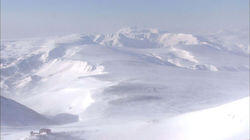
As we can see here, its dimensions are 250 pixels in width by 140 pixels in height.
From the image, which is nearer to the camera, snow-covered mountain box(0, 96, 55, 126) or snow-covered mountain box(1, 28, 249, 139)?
snow-covered mountain box(0, 96, 55, 126)

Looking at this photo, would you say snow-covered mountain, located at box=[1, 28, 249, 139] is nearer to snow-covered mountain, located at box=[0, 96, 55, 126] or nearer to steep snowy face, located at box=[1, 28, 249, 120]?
steep snowy face, located at box=[1, 28, 249, 120]

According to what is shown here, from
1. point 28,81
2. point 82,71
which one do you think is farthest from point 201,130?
point 28,81

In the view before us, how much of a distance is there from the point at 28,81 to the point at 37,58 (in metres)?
24.3

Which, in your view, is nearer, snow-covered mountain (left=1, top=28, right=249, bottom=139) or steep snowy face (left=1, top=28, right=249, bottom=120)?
snow-covered mountain (left=1, top=28, right=249, bottom=139)

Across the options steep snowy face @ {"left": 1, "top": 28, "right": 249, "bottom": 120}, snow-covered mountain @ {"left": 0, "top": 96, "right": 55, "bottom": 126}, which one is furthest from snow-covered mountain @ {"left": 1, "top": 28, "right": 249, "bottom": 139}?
snow-covered mountain @ {"left": 0, "top": 96, "right": 55, "bottom": 126}

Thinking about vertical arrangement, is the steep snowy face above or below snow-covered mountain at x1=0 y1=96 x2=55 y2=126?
below

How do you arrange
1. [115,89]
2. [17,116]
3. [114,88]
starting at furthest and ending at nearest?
[114,88]
[115,89]
[17,116]

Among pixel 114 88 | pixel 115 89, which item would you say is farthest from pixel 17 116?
pixel 114 88

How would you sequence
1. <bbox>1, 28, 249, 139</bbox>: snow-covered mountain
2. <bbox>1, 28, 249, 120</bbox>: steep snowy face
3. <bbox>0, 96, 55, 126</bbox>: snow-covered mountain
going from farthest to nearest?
<bbox>1, 28, 249, 120</bbox>: steep snowy face → <bbox>1, 28, 249, 139</bbox>: snow-covered mountain → <bbox>0, 96, 55, 126</bbox>: snow-covered mountain

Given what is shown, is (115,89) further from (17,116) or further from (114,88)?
(17,116)

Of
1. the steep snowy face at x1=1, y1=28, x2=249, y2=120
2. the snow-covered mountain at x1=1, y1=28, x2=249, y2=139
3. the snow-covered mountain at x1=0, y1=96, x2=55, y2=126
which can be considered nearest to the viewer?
the snow-covered mountain at x1=0, y1=96, x2=55, y2=126

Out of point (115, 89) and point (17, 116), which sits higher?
point (17, 116)

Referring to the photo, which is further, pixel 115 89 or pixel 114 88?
pixel 114 88

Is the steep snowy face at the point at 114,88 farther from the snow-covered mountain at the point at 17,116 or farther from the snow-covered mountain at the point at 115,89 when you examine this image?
the snow-covered mountain at the point at 17,116
